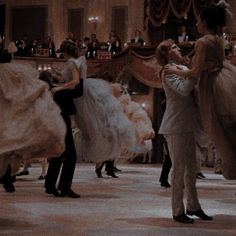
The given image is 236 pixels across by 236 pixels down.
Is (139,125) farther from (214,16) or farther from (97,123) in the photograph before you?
(214,16)

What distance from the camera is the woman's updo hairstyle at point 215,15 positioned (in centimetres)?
618

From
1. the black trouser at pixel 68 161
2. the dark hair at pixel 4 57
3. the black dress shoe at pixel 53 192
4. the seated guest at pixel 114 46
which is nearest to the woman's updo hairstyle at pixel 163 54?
the dark hair at pixel 4 57

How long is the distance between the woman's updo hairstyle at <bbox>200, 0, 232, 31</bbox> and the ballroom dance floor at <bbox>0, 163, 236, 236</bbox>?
178 cm

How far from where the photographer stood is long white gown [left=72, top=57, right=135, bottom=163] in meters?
8.88

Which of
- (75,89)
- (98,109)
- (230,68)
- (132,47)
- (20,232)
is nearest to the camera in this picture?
(20,232)

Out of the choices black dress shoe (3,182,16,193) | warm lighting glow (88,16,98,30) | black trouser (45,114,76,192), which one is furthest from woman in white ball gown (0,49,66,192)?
warm lighting glow (88,16,98,30)

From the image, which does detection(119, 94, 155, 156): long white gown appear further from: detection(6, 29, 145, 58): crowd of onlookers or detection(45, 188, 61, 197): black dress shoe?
detection(6, 29, 145, 58): crowd of onlookers

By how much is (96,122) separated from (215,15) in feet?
10.9

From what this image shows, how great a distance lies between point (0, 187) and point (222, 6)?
15.8ft

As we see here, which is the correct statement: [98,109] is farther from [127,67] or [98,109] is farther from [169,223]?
[127,67]

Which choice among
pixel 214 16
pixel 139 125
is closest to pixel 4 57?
pixel 214 16

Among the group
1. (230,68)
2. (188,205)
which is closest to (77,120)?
(188,205)

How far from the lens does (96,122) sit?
9.16 metres

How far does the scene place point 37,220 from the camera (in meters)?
6.18
